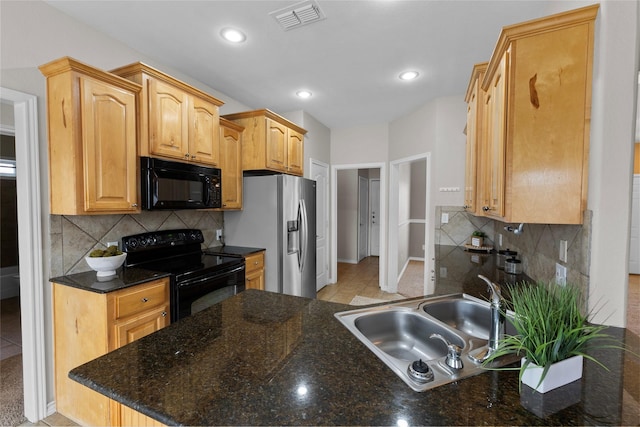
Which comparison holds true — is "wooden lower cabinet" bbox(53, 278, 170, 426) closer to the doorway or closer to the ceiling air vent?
the ceiling air vent

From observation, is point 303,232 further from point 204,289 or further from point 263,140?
point 204,289

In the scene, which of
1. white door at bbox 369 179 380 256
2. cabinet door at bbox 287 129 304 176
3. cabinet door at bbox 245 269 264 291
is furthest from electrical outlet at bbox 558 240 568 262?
white door at bbox 369 179 380 256

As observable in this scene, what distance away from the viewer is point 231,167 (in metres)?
2.97

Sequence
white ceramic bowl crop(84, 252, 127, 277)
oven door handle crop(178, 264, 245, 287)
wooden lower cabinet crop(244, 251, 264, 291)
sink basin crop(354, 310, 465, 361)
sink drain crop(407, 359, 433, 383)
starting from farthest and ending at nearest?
wooden lower cabinet crop(244, 251, 264, 291) < oven door handle crop(178, 264, 245, 287) < white ceramic bowl crop(84, 252, 127, 277) < sink basin crop(354, 310, 465, 361) < sink drain crop(407, 359, 433, 383)

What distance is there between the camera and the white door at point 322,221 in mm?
4324

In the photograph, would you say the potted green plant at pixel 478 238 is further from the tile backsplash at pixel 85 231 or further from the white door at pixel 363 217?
the white door at pixel 363 217

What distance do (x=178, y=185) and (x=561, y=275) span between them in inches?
101

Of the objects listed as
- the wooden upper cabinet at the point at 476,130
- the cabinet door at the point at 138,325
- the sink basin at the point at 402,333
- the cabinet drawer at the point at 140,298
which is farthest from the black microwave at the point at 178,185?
the wooden upper cabinet at the point at 476,130

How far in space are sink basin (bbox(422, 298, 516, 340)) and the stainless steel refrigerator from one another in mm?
1815

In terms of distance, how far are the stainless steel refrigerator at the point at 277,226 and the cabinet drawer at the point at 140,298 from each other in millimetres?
1167

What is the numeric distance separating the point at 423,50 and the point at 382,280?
3.21 meters

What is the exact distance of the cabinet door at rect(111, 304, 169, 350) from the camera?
→ 163cm

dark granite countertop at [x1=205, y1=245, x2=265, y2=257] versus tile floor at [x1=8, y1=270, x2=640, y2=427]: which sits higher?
dark granite countertop at [x1=205, y1=245, x2=265, y2=257]

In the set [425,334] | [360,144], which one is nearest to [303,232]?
[360,144]
